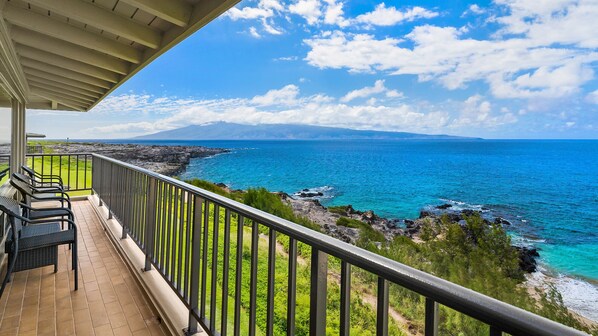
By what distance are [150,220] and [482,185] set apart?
119 ft

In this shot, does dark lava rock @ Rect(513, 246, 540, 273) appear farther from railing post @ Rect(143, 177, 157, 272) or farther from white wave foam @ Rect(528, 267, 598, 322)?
railing post @ Rect(143, 177, 157, 272)

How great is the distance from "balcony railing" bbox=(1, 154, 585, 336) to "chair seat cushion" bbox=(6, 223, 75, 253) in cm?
56

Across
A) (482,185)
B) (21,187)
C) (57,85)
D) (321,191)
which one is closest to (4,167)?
(21,187)

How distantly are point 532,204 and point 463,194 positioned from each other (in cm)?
524

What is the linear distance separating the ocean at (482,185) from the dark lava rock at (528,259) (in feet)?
1.47

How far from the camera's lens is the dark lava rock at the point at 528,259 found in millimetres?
12461

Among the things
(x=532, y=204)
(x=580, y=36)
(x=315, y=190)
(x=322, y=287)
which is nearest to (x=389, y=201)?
(x=315, y=190)

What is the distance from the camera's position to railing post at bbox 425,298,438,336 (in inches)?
26.0

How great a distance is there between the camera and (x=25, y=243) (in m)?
2.34

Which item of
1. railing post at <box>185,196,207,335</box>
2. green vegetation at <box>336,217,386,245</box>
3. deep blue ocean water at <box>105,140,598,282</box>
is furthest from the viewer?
deep blue ocean water at <box>105,140,598,282</box>

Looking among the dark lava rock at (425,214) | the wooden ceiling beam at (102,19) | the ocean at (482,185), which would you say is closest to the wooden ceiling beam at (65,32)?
the wooden ceiling beam at (102,19)

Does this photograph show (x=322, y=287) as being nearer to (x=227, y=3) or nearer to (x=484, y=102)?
(x=227, y=3)

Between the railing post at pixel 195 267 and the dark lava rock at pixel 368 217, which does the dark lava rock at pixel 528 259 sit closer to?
the dark lava rock at pixel 368 217

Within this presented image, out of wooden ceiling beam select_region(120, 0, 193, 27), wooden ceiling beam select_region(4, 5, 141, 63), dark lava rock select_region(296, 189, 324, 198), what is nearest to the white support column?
wooden ceiling beam select_region(4, 5, 141, 63)
